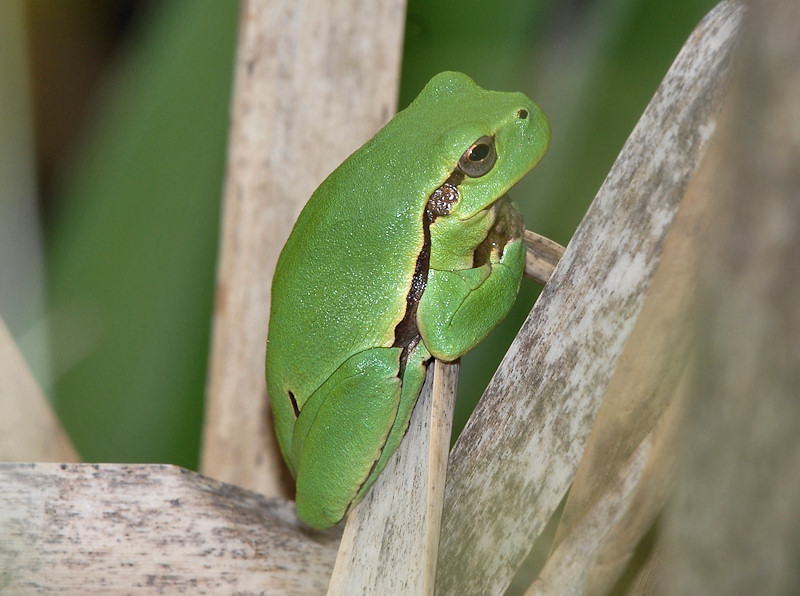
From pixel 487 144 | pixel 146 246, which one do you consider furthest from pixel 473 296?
pixel 146 246

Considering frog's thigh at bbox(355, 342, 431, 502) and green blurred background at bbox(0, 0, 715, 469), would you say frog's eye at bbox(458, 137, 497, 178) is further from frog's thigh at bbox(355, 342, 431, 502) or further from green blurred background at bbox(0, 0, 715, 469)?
frog's thigh at bbox(355, 342, 431, 502)

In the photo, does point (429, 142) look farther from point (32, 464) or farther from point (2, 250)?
point (2, 250)

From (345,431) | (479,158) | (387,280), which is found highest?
(479,158)

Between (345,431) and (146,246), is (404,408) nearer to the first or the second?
(345,431)

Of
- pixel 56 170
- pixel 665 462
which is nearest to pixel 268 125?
pixel 56 170

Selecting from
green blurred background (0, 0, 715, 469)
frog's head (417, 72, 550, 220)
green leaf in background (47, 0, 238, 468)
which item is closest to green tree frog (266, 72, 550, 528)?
frog's head (417, 72, 550, 220)

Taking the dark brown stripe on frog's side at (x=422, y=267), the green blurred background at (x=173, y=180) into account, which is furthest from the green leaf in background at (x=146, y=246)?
the dark brown stripe on frog's side at (x=422, y=267)
